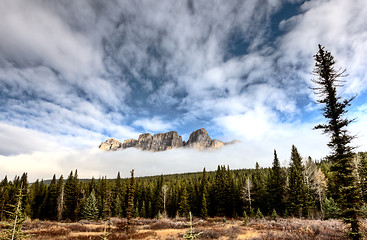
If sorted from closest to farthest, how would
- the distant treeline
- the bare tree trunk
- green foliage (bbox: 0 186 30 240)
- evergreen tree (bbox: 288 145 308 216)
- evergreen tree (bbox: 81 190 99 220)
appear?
Result: 1. green foliage (bbox: 0 186 30 240)
2. evergreen tree (bbox: 288 145 308 216)
3. the distant treeline
4. the bare tree trunk
5. evergreen tree (bbox: 81 190 99 220)

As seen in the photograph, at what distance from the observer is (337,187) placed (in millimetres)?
15258

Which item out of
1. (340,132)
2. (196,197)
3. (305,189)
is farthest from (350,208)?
(196,197)

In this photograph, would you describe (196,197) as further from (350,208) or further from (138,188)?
(350,208)

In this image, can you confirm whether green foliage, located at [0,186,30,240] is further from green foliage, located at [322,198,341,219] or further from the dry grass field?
green foliage, located at [322,198,341,219]

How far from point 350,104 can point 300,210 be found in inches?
1342

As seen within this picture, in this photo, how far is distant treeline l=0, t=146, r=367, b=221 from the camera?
135 ft

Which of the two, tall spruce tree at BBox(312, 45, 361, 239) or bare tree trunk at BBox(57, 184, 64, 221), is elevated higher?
tall spruce tree at BBox(312, 45, 361, 239)

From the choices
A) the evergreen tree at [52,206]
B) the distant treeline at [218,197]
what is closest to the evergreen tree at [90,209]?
the distant treeline at [218,197]

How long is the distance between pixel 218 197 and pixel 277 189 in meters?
17.9

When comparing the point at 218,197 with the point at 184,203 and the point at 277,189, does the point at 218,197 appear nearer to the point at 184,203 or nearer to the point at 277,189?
the point at 184,203

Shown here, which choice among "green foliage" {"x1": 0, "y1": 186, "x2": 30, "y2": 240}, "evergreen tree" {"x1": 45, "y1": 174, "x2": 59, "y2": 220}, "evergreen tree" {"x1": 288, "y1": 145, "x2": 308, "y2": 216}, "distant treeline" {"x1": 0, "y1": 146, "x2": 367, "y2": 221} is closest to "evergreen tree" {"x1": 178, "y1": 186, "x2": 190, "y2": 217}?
"distant treeline" {"x1": 0, "y1": 146, "x2": 367, "y2": 221}

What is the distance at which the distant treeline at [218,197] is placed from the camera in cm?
4128

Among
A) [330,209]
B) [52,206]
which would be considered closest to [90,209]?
[52,206]

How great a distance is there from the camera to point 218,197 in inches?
2267
